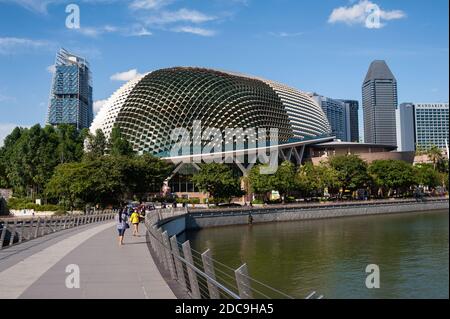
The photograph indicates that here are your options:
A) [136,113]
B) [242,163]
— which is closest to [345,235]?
[242,163]

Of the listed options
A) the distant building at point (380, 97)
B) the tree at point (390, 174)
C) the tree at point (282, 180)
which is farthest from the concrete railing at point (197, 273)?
the tree at point (390, 174)

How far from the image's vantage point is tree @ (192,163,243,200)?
7112 cm

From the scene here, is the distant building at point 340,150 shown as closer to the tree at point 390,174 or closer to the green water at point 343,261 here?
the tree at point 390,174

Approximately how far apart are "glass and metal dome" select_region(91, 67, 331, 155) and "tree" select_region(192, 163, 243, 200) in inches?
1217

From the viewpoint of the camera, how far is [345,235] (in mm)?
41688

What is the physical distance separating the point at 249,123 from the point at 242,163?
12.2m

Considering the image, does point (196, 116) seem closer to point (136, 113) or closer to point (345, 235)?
point (136, 113)

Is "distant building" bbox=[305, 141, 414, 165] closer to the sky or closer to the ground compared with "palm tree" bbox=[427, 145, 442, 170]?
closer to the sky

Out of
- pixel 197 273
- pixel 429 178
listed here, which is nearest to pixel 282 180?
pixel 429 178

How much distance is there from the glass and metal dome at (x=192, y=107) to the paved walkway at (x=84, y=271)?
8158 centimetres

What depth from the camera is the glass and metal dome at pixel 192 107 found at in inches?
4117

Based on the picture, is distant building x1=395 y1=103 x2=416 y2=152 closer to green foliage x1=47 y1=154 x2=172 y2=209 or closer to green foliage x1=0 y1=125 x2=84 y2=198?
green foliage x1=47 y1=154 x2=172 y2=209

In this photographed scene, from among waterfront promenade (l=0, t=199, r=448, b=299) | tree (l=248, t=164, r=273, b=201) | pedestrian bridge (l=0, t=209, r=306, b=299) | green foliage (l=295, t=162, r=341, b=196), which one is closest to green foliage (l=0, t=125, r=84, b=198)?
tree (l=248, t=164, r=273, b=201)
